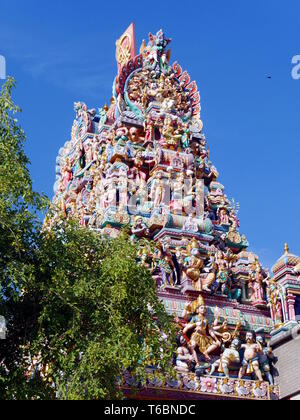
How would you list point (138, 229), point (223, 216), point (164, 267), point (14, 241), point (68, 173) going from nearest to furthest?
point (14, 241), point (164, 267), point (138, 229), point (223, 216), point (68, 173)

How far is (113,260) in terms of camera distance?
17234mm

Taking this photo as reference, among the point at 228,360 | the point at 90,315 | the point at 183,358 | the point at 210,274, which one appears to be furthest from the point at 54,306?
the point at 210,274

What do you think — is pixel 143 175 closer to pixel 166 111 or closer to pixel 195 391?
pixel 166 111

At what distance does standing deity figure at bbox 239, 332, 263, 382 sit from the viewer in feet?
82.2

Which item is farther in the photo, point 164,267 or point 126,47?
point 126,47

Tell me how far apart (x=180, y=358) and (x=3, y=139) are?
10.0 metres

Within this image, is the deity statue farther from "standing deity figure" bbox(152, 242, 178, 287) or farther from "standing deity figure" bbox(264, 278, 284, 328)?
"standing deity figure" bbox(264, 278, 284, 328)

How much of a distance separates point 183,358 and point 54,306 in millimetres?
8555

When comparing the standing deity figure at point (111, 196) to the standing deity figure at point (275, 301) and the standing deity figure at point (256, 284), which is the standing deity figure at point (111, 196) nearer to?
the standing deity figure at point (256, 284)

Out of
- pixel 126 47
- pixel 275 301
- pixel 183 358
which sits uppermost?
pixel 126 47

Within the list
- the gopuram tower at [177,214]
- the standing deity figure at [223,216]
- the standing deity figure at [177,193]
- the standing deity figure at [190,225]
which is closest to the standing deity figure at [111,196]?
the gopuram tower at [177,214]

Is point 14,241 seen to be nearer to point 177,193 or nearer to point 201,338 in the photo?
point 201,338

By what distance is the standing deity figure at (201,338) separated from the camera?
24.8 m

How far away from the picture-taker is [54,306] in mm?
16562
